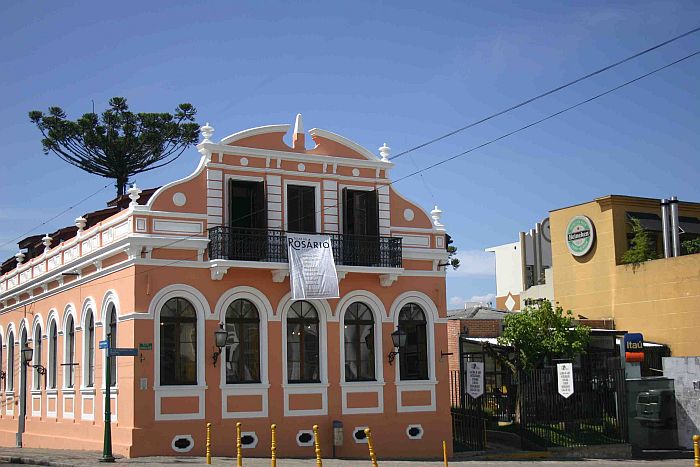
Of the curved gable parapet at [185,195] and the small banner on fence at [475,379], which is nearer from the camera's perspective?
the curved gable parapet at [185,195]

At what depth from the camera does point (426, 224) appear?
28453 millimetres

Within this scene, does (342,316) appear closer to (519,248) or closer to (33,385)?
(33,385)

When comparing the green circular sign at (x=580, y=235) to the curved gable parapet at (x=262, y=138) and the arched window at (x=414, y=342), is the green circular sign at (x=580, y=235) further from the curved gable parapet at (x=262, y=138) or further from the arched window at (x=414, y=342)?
the curved gable parapet at (x=262, y=138)

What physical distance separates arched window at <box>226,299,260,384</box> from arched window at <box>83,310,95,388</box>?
4679mm

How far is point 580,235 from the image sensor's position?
42.2m

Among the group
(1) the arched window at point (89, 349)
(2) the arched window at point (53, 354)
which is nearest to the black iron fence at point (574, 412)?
(1) the arched window at point (89, 349)

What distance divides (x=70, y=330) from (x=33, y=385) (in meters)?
4.56

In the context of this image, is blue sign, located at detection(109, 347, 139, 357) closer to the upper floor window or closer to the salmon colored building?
the salmon colored building

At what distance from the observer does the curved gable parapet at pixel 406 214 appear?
27.9 m

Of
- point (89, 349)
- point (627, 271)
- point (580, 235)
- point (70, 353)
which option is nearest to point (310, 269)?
point (89, 349)

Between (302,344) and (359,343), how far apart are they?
192 centimetres

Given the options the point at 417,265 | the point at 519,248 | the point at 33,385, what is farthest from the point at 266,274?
the point at 519,248

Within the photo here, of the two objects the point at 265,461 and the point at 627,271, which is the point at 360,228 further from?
the point at 627,271

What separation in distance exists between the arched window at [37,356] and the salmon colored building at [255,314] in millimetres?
2202
